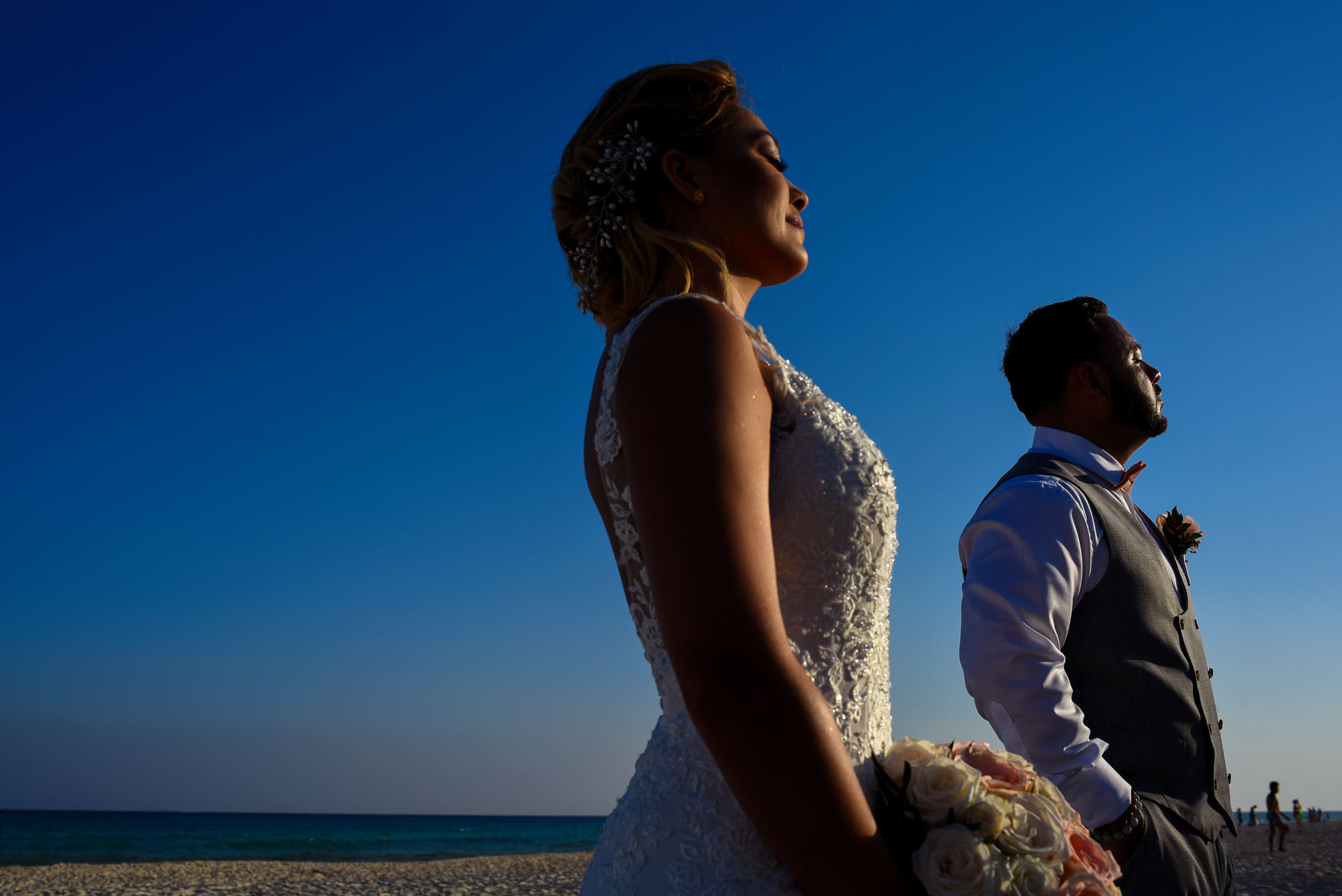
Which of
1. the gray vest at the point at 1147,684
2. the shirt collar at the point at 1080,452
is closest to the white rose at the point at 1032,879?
the gray vest at the point at 1147,684

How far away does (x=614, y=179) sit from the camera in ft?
6.34

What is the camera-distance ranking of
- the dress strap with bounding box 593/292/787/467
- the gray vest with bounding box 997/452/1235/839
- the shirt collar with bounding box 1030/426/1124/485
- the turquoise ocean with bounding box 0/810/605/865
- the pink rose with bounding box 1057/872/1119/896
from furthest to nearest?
the turquoise ocean with bounding box 0/810/605/865 → the shirt collar with bounding box 1030/426/1124/485 → the gray vest with bounding box 997/452/1235/839 → the dress strap with bounding box 593/292/787/467 → the pink rose with bounding box 1057/872/1119/896

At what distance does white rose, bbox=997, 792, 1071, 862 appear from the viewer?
1.35 m

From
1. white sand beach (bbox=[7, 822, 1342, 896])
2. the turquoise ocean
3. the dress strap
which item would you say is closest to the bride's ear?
the dress strap

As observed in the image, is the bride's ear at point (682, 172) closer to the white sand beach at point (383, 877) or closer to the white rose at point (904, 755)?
the white rose at point (904, 755)

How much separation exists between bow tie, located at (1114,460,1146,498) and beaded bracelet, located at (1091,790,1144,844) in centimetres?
118

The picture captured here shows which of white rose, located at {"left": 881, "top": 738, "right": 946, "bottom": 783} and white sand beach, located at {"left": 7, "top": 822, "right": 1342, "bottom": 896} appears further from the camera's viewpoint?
white sand beach, located at {"left": 7, "top": 822, "right": 1342, "bottom": 896}

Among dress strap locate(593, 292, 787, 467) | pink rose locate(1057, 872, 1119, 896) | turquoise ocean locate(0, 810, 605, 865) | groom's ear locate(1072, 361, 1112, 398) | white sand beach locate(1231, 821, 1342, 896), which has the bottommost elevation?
turquoise ocean locate(0, 810, 605, 865)

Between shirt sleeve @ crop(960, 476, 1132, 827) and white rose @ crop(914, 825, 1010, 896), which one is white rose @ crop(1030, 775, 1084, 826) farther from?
shirt sleeve @ crop(960, 476, 1132, 827)

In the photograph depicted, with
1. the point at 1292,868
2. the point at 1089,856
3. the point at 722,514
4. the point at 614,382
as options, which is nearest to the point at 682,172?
the point at 614,382

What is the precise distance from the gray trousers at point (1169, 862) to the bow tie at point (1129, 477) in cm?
110

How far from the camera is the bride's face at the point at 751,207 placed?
184cm

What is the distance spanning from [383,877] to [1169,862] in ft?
80.5

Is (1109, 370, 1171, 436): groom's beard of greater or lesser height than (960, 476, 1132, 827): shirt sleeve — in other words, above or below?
above
